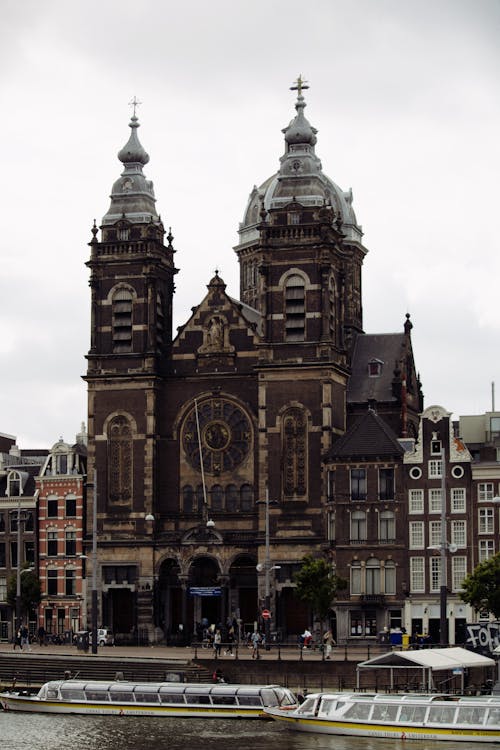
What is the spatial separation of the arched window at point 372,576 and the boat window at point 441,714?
110ft

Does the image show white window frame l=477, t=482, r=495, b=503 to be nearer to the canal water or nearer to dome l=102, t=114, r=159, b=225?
dome l=102, t=114, r=159, b=225

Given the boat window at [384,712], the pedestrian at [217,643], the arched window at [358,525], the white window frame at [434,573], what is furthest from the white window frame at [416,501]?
the boat window at [384,712]

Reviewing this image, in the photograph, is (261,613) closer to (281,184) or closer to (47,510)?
(47,510)

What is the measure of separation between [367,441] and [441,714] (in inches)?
1465

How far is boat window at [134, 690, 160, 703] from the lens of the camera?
82.2 meters

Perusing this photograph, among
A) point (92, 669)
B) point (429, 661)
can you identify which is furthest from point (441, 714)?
point (92, 669)

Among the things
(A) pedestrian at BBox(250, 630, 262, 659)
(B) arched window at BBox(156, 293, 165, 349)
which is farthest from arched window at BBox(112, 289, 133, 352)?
(A) pedestrian at BBox(250, 630, 262, 659)

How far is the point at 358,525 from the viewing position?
353 feet

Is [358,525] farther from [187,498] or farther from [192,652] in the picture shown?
[192,652]

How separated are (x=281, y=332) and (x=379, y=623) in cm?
1959

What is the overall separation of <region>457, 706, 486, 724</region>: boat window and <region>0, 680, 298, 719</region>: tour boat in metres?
9.00

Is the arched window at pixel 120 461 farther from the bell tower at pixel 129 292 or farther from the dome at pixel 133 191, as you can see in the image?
the dome at pixel 133 191

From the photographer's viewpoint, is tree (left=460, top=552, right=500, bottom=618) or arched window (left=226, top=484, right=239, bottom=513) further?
arched window (left=226, top=484, right=239, bottom=513)

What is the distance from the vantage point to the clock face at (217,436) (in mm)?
114812
